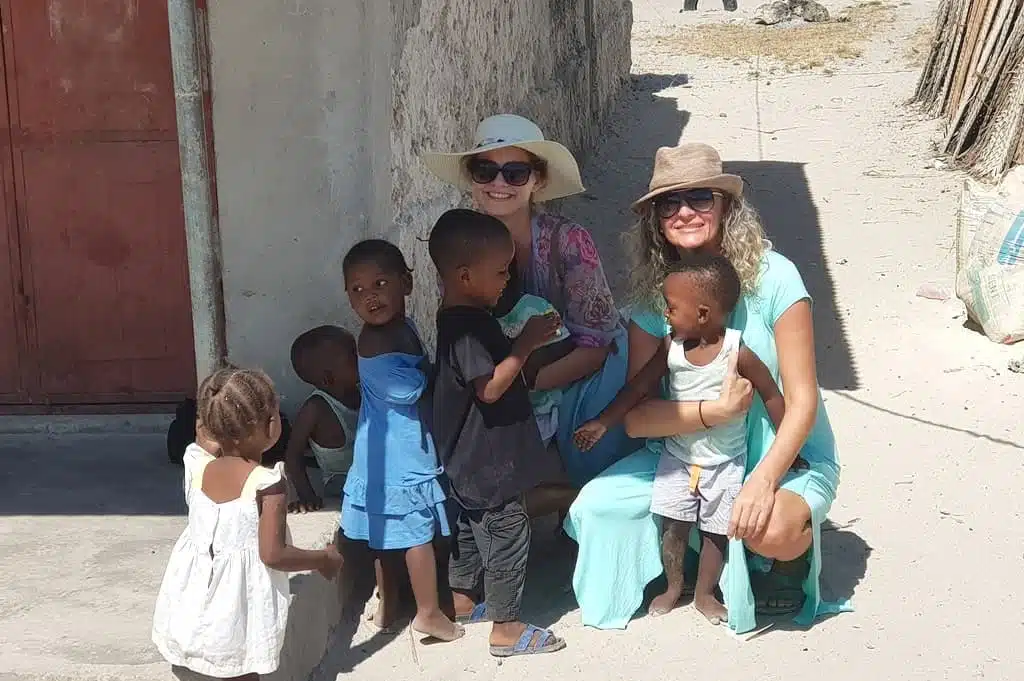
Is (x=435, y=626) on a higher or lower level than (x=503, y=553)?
lower

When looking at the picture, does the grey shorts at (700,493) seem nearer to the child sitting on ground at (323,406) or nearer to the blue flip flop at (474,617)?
the blue flip flop at (474,617)

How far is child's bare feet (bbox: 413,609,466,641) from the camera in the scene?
324cm

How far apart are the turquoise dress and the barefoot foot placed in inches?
2.0

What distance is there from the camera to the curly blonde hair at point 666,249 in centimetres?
332

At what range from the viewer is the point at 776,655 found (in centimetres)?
317

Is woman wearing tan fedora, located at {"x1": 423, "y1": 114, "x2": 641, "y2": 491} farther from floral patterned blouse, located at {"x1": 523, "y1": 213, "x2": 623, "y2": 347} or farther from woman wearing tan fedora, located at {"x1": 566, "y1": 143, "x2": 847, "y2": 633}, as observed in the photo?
woman wearing tan fedora, located at {"x1": 566, "y1": 143, "x2": 847, "y2": 633}

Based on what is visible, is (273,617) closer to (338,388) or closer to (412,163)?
A: (338,388)

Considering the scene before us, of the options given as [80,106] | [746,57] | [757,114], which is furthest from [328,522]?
[746,57]

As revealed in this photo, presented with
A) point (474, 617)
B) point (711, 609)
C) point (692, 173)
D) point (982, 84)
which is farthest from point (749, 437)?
point (982, 84)

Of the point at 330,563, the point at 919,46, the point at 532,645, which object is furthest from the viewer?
the point at 919,46

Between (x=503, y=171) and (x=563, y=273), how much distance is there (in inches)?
14.5

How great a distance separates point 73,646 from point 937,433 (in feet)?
11.4

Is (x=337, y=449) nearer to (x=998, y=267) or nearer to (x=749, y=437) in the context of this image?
(x=749, y=437)

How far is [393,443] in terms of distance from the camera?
3.23 m
